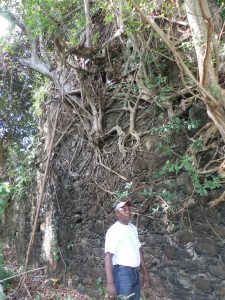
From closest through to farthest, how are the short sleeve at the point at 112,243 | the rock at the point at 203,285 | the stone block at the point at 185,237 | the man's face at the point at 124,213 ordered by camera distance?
the short sleeve at the point at 112,243 → the man's face at the point at 124,213 → the rock at the point at 203,285 → the stone block at the point at 185,237

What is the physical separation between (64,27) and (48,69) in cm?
79

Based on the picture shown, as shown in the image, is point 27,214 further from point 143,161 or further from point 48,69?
point 143,161

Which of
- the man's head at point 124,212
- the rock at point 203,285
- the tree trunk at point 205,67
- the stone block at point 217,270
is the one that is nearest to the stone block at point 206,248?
the stone block at point 217,270

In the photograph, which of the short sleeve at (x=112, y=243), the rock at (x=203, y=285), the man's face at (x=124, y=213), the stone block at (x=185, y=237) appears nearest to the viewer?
the short sleeve at (x=112, y=243)

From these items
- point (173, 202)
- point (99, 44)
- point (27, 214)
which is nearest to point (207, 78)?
point (173, 202)

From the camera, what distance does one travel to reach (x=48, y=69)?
647cm

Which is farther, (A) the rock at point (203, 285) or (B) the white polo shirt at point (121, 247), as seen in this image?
(A) the rock at point (203, 285)

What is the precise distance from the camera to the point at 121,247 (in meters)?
3.39

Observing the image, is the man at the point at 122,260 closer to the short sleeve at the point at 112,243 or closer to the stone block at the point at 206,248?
the short sleeve at the point at 112,243

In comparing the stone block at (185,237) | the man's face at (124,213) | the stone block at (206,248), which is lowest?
the stone block at (206,248)

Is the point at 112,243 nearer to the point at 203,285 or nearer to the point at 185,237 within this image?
the point at 185,237

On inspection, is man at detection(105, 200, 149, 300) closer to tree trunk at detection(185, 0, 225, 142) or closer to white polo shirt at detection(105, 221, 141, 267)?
white polo shirt at detection(105, 221, 141, 267)

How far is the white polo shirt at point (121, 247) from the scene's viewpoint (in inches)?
132

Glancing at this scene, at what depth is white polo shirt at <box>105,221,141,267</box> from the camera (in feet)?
11.0
